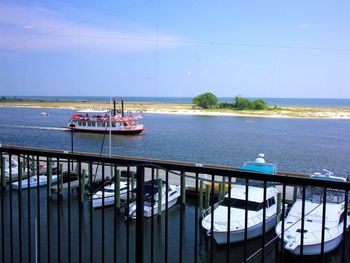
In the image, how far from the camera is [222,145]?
40062 mm

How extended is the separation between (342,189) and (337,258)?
12.6 meters

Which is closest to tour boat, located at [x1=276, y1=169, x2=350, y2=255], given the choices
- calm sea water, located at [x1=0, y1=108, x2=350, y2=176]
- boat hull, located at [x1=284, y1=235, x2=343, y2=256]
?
boat hull, located at [x1=284, y1=235, x2=343, y2=256]

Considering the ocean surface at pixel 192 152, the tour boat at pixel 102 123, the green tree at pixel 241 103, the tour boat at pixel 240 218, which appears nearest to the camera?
the tour boat at pixel 240 218

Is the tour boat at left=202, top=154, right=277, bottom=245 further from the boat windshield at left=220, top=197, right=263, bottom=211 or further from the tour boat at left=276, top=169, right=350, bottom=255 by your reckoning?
the tour boat at left=276, top=169, right=350, bottom=255

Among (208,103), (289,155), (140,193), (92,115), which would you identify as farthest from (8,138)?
(208,103)

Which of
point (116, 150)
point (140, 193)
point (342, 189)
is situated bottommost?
point (116, 150)

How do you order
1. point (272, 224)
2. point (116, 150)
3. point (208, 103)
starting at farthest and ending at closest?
1. point (208, 103)
2. point (116, 150)
3. point (272, 224)

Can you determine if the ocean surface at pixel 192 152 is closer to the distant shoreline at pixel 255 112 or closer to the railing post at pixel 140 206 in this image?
the railing post at pixel 140 206

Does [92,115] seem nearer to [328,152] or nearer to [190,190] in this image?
[328,152]

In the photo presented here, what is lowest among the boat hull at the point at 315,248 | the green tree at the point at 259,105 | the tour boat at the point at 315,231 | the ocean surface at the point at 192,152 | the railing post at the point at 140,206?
the ocean surface at the point at 192,152

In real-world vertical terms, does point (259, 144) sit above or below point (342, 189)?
below

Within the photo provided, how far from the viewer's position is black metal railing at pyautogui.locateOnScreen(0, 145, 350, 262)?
226 cm

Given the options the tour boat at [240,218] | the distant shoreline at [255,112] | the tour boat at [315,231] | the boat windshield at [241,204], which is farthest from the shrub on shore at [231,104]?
the tour boat at [315,231]

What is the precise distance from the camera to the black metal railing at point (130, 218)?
226 centimetres
